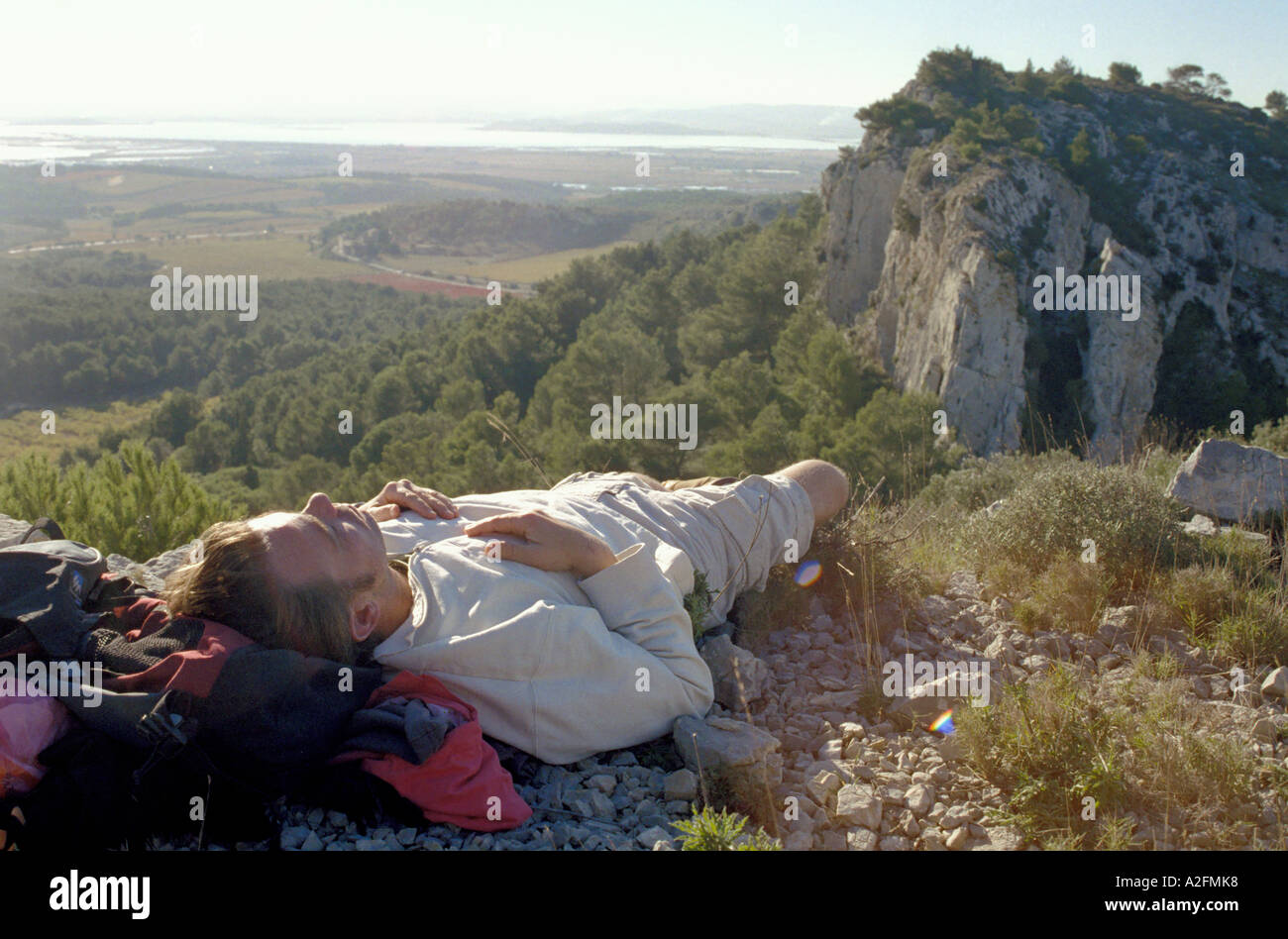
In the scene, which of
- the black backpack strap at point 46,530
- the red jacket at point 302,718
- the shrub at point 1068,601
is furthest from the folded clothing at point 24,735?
the shrub at point 1068,601

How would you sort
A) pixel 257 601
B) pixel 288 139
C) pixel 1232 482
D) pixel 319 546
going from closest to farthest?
pixel 257 601, pixel 319 546, pixel 1232 482, pixel 288 139

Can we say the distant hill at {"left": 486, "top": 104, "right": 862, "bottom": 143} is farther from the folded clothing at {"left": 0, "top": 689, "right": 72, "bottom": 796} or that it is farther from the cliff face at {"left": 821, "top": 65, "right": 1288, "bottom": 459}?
the folded clothing at {"left": 0, "top": 689, "right": 72, "bottom": 796}

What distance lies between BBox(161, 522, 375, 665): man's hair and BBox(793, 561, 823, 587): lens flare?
2.21 metres

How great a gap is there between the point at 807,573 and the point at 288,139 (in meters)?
128

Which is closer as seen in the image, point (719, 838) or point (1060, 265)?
point (719, 838)

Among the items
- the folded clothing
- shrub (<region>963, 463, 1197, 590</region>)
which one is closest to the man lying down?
the folded clothing

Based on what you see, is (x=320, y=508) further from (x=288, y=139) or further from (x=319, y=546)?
(x=288, y=139)

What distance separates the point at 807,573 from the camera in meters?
4.09

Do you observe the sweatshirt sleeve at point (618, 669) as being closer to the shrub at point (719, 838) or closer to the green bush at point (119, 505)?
the shrub at point (719, 838)

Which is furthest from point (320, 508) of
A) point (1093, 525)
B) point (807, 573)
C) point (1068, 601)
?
point (1093, 525)

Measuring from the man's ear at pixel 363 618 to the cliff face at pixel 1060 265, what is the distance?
62.2 feet

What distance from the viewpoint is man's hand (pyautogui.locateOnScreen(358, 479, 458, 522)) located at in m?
3.47

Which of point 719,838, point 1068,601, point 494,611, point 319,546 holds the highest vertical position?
point 319,546
